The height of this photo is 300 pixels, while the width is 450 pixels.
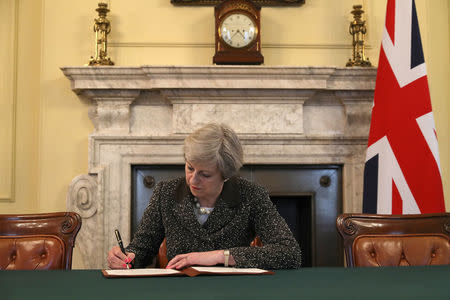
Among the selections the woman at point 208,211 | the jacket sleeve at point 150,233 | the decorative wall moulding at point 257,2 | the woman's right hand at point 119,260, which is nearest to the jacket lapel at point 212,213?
the woman at point 208,211

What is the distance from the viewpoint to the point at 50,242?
7.19ft

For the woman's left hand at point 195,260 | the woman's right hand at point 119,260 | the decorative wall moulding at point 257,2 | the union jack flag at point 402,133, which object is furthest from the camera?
the decorative wall moulding at point 257,2

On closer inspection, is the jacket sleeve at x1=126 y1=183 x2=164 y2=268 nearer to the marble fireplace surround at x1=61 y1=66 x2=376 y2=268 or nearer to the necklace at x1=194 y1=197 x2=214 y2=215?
the necklace at x1=194 y1=197 x2=214 y2=215

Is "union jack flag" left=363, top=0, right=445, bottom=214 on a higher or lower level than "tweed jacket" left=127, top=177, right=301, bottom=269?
higher

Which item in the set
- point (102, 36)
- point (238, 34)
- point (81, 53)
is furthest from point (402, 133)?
point (81, 53)

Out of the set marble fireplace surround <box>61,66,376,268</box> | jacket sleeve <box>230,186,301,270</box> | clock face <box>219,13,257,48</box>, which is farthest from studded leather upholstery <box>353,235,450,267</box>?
clock face <box>219,13,257,48</box>

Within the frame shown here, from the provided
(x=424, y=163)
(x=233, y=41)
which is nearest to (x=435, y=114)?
(x=424, y=163)

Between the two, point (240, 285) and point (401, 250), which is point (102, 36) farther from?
point (240, 285)

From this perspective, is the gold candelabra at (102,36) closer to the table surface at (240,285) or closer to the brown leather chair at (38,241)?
the brown leather chair at (38,241)

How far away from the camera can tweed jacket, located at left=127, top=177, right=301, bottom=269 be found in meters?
2.24

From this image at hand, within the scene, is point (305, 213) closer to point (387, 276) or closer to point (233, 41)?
point (233, 41)

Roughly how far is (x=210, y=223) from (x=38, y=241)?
67 cm

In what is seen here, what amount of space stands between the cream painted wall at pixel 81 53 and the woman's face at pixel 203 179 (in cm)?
174

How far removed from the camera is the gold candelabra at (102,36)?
3676 mm
